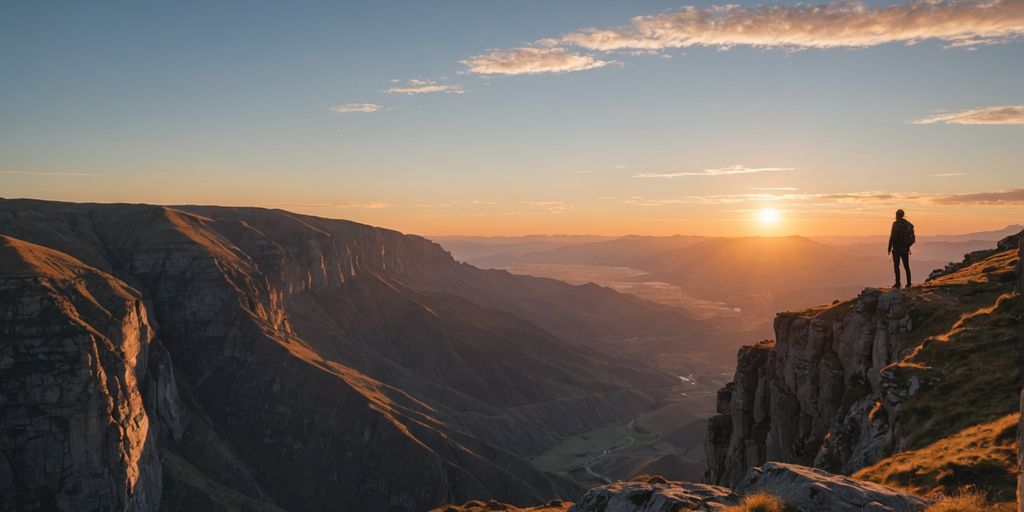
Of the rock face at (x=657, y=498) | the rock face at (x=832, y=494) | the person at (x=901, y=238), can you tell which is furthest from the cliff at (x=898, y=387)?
the rock face at (x=657, y=498)

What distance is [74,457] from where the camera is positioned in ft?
436

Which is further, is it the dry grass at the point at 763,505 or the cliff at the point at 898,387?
the cliff at the point at 898,387

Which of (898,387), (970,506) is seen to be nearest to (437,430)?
(898,387)

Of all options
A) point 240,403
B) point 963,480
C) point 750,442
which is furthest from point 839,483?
point 240,403

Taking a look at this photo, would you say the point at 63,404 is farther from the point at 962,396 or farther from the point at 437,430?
the point at 962,396

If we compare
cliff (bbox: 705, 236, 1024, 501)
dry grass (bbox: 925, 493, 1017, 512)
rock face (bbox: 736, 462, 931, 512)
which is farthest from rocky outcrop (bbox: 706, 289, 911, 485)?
dry grass (bbox: 925, 493, 1017, 512)

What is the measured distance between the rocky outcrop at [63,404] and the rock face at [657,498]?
141173 millimetres

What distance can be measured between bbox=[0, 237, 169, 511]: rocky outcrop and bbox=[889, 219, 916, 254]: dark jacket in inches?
5832

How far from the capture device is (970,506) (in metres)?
16.5

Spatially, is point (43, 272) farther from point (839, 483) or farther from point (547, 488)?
point (839, 483)

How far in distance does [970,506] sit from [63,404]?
157 meters

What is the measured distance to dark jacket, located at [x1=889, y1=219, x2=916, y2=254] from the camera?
145 ft

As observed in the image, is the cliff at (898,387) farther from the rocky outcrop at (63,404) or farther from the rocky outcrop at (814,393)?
the rocky outcrop at (63,404)

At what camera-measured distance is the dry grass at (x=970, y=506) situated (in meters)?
16.5
